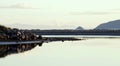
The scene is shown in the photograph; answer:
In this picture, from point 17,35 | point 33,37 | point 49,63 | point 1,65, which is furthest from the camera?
point 33,37

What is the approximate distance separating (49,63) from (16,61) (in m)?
3.11

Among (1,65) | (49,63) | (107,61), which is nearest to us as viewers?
(1,65)

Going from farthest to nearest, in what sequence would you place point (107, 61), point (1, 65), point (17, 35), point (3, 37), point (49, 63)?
point (17, 35) → point (3, 37) → point (107, 61) → point (49, 63) → point (1, 65)

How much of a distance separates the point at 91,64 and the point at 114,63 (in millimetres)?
2422

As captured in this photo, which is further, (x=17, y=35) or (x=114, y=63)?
(x=17, y=35)

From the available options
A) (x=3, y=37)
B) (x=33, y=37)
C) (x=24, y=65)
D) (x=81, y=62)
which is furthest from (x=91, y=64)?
(x=33, y=37)

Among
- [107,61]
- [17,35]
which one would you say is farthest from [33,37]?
[107,61]

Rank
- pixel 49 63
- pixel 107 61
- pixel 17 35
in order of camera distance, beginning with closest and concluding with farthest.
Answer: pixel 49 63, pixel 107 61, pixel 17 35

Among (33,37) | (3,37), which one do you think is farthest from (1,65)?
(33,37)

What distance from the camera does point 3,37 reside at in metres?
79.4

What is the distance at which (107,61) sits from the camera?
1690 inches

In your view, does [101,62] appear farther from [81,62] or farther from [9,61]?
[9,61]

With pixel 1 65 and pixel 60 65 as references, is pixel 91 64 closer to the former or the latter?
pixel 60 65

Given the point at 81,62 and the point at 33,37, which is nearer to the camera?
the point at 81,62
